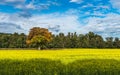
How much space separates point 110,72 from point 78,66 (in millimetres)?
2499

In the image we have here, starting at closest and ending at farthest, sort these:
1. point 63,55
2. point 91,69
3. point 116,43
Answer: point 91,69, point 63,55, point 116,43

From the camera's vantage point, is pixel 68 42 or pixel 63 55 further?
pixel 68 42

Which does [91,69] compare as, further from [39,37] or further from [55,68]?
[39,37]

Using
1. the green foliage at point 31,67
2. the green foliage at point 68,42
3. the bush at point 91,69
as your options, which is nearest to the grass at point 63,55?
the green foliage at point 31,67

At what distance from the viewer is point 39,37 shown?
116688 millimetres

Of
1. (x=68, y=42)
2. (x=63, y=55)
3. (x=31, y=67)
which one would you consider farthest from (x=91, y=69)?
(x=68, y=42)

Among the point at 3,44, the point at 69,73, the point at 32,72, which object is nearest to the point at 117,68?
the point at 69,73

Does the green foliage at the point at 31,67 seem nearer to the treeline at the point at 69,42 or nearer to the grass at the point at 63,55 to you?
the grass at the point at 63,55

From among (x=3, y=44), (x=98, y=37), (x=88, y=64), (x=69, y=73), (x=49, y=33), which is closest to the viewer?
(x=69, y=73)

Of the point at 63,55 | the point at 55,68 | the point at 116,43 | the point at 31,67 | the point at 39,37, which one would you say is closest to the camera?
the point at 55,68

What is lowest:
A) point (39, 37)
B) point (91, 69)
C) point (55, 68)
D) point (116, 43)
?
point (116, 43)

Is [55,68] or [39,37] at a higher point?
[39,37]

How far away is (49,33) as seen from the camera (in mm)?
122500

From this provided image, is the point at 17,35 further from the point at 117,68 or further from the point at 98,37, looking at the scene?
the point at 117,68
